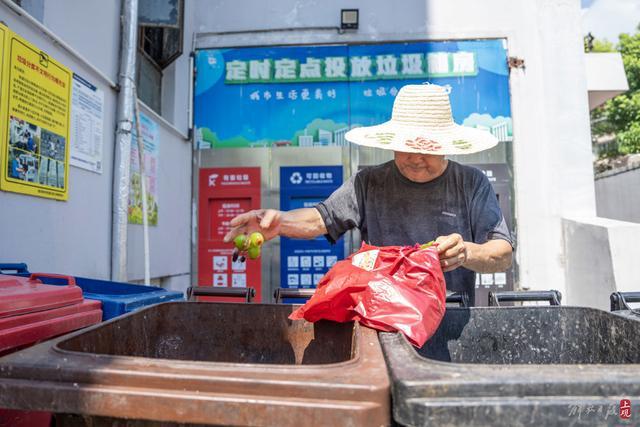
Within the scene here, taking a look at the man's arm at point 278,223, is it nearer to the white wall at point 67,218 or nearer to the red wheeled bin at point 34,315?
the red wheeled bin at point 34,315

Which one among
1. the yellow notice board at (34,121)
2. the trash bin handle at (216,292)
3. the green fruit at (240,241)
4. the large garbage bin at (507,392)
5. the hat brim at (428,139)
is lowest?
the large garbage bin at (507,392)

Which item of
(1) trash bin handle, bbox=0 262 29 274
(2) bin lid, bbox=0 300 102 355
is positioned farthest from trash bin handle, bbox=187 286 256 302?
(1) trash bin handle, bbox=0 262 29 274

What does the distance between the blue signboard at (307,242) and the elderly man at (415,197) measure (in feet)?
8.94

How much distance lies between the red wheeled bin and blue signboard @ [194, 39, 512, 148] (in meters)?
3.59

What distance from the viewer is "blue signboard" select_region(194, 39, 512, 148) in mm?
4816

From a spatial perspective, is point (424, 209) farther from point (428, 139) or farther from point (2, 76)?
point (2, 76)

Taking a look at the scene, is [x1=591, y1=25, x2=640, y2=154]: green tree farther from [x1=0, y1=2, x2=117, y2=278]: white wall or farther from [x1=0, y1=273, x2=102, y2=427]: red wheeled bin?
[x1=0, y1=273, x2=102, y2=427]: red wheeled bin

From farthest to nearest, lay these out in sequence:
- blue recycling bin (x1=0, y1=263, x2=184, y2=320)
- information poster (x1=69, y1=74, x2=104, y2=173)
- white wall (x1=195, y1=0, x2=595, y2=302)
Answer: white wall (x1=195, y1=0, x2=595, y2=302) → information poster (x1=69, y1=74, x2=104, y2=173) → blue recycling bin (x1=0, y1=263, x2=184, y2=320)

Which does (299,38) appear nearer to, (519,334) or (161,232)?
(161,232)

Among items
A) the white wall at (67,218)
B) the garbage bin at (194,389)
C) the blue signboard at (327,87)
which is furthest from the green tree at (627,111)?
the garbage bin at (194,389)

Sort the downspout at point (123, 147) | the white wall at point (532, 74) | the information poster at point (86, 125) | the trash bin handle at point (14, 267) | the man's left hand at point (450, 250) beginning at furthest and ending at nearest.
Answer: the white wall at point (532, 74)
the downspout at point (123, 147)
the information poster at point (86, 125)
the trash bin handle at point (14, 267)
the man's left hand at point (450, 250)

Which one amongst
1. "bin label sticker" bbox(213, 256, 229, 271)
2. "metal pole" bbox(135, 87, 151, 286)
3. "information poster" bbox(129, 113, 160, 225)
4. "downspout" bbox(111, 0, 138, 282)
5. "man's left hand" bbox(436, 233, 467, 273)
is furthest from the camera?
"bin label sticker" bbox(213, 256, 229, 271)

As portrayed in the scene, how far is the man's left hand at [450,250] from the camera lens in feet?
4.60

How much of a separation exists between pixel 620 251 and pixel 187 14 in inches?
186
